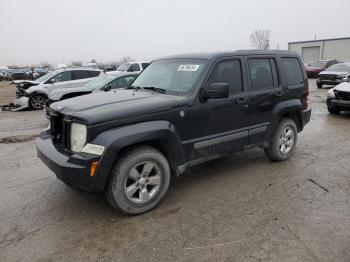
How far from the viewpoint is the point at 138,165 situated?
3.60 metres

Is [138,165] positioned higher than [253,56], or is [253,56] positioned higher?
[253,56]

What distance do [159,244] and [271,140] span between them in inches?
Answer: 117

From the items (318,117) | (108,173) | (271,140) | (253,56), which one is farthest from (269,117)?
(318,117)

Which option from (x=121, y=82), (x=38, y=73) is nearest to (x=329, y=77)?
(x=121, y=82)

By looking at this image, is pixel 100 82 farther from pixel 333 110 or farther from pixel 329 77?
pixel 329 77

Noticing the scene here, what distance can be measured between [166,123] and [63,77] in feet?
34.9

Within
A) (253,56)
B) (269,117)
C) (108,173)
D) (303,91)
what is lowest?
(108,173)

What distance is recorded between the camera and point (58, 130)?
3.86 m

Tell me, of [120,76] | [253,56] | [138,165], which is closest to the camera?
[138,165]

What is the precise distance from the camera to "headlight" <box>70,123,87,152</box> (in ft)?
11.0

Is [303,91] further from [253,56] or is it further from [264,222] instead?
[264,222]

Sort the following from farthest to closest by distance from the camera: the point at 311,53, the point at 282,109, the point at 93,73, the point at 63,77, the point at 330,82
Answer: the point at 311,53
the point at 330,82
the point at 93,73
the point at 63,77
the point at 282,109

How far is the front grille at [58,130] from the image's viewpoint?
3.62 m

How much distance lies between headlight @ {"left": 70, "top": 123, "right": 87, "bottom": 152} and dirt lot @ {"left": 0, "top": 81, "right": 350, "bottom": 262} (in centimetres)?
89
